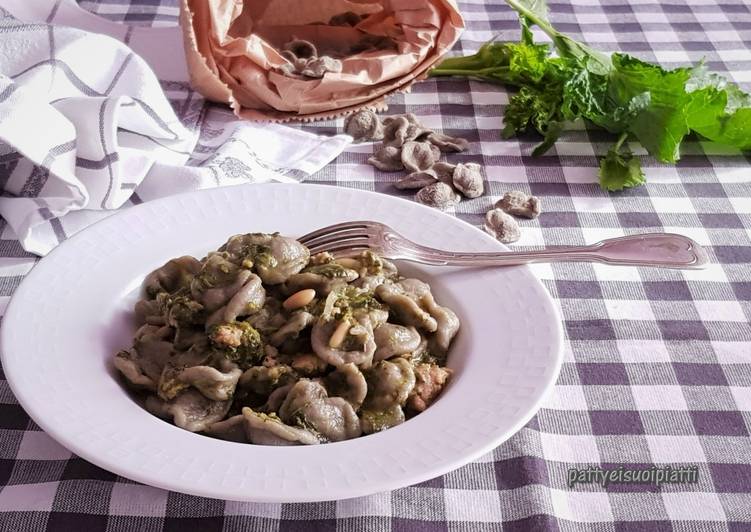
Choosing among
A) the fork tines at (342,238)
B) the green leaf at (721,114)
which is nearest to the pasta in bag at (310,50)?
the green leaf at (721,114)

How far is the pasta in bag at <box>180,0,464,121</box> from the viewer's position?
9.30 ft

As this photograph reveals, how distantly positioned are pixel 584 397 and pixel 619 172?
102cm

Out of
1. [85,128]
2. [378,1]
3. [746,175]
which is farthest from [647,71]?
[85,128]

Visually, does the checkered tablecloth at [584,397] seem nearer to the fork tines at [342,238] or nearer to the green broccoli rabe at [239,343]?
the green broccoli rabe at [239,343]

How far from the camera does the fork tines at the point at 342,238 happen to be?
6.29 feet

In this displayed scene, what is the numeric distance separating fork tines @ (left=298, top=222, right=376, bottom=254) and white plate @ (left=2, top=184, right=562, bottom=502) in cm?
12

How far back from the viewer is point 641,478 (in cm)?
168

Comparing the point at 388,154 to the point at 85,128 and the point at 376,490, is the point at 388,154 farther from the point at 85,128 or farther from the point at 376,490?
the point at 376,490

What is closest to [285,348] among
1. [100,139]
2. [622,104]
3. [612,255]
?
[612,255]

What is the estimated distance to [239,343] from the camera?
5.35 feet

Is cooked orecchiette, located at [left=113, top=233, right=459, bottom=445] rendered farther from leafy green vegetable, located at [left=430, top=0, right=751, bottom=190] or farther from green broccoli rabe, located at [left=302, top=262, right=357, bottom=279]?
leafy green vegetable, located at [left=430, top=0, right=751, bottom=190]

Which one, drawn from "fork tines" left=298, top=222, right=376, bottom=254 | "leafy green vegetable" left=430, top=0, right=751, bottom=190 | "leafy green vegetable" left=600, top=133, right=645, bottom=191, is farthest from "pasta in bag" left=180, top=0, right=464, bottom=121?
"fork tines" left=298, top=222, right=376, bottom=254

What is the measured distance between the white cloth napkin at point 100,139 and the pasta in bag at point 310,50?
0.12 metres

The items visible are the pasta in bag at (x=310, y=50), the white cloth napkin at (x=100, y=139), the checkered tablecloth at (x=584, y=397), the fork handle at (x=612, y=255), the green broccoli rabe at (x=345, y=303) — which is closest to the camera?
the checkered tablecloth at (x=584, y=397)
